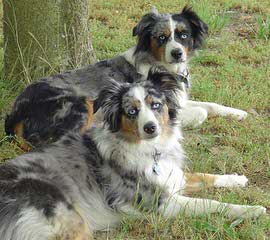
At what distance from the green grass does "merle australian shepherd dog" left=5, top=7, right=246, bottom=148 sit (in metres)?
0.23

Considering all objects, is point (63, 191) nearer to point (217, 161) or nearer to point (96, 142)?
point (96, 142)

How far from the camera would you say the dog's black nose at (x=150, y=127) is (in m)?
4.68

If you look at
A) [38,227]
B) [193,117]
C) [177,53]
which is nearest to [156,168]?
[38,227]

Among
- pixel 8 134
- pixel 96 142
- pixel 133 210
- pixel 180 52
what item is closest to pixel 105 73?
pixel 180 52

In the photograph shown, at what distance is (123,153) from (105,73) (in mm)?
1926

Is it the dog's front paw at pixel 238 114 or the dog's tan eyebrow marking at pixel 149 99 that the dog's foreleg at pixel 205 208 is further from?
the dog's front paw at pixel 238 114

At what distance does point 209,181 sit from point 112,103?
1222 mm

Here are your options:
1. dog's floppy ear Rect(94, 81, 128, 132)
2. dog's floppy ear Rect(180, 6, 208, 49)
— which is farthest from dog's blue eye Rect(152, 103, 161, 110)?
dog's floppy ear Rect(180, 6, 208, 49)

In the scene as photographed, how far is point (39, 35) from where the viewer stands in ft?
22.6

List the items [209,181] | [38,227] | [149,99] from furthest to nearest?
[209,181]
[149,99]
[38,227]

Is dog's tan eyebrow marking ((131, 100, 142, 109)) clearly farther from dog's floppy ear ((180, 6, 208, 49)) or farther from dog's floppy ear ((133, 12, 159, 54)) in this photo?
dog's floppy ear ((180, 6, 208, 49))

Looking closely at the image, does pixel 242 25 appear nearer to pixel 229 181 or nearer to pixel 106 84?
pixel 106 84

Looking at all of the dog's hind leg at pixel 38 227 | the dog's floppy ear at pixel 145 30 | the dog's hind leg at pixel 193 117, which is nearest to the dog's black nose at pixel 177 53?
the dog's floppy ear at pixel 145 30

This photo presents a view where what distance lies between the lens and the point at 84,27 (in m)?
7.29
